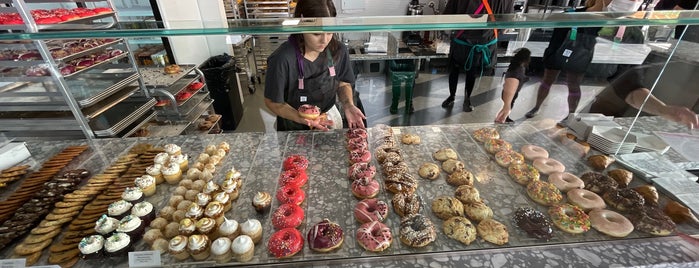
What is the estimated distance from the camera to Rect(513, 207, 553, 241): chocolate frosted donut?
4.74 feet

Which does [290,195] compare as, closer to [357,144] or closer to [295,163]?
[295,163]

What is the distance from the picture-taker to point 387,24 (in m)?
1.34

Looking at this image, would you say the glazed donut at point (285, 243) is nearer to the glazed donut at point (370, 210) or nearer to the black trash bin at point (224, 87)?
the glazed donut at point (370, 210)

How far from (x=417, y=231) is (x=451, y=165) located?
25.3 inches

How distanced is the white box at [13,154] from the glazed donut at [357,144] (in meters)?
2.36

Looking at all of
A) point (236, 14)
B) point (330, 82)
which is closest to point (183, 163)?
point (330, 82)

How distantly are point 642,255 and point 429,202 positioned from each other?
961 millimetres

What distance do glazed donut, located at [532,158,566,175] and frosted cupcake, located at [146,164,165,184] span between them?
96.8 inches

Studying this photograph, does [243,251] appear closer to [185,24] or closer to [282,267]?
[282,267]

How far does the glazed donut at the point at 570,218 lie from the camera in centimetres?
146

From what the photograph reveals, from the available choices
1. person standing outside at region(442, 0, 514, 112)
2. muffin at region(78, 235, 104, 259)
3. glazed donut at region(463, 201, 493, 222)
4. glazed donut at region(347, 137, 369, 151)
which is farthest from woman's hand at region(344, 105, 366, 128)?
person standing outside at region(442, 0, 514, 112)

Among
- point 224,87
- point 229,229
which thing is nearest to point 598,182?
point 229,229

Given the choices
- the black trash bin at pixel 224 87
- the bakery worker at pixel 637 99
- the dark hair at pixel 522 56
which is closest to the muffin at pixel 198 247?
the dark hair at pixel 522 56

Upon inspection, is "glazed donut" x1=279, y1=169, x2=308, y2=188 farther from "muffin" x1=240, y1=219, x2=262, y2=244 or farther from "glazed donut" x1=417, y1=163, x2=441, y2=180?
Answer: "glazed donut" x1=417, y1=163, x2=441, y2=180
